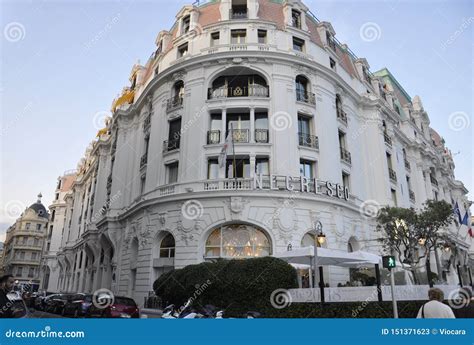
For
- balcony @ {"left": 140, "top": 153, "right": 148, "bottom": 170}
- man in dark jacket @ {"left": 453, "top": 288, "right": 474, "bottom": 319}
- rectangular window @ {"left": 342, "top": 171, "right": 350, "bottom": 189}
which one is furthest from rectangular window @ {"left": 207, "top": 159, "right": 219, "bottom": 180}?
man in dark jacket @ {"left": 453, "top": 288, "right": 474, "bottom": 319}

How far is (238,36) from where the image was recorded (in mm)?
26406

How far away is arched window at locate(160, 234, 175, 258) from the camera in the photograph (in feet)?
72.8

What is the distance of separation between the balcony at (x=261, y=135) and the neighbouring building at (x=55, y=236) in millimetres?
52193

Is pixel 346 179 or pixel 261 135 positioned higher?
pixel 261 135

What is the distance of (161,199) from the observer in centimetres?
2275

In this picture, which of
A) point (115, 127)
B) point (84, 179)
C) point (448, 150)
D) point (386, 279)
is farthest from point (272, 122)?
point (448, 150)

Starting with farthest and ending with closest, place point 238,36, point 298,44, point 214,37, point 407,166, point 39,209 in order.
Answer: point 39,209 < point 407,166 < point 298,44 < point 214,37 < point 238,36

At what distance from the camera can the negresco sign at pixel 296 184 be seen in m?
21.4

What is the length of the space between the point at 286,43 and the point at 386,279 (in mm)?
17014

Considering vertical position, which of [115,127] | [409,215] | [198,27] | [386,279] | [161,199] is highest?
[198,27]

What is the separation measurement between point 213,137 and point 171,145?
11.0 feet

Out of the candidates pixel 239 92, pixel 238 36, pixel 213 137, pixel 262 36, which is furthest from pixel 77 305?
pixel 262 36

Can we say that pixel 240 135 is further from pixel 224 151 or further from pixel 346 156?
pixel 346 156

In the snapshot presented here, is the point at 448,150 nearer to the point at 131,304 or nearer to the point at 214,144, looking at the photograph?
the point at 214,144
